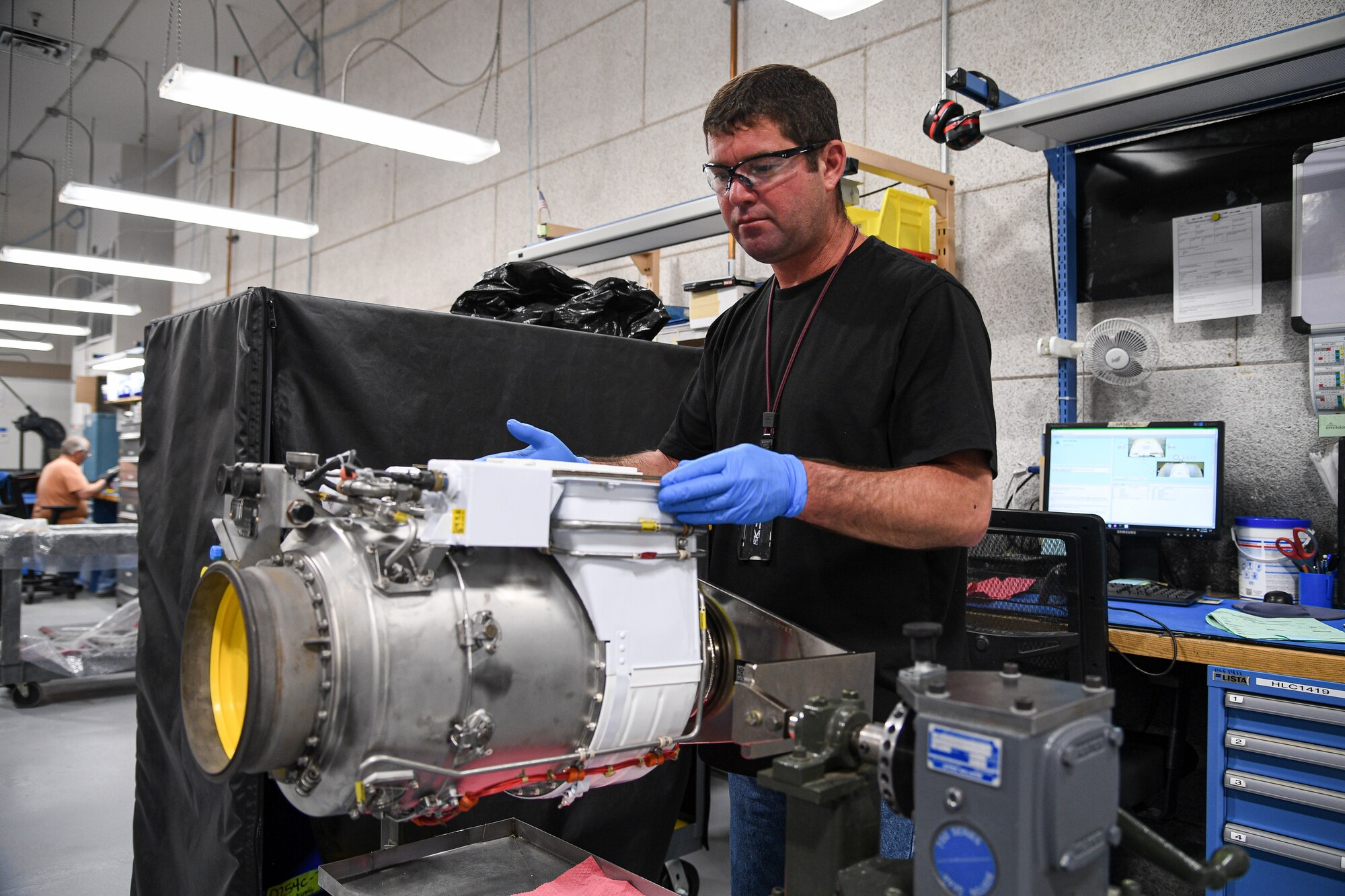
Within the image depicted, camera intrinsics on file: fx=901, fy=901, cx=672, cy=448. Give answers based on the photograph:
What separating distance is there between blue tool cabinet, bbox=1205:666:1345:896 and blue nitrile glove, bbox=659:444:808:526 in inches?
50.6

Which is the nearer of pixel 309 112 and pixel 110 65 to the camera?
pixel 309 112

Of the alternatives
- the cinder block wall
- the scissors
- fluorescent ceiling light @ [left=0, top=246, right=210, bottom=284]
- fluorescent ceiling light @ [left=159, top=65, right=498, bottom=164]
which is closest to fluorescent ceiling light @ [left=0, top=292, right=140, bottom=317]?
fluorescent ceiling light @ [left=0, top=246, right=210, bottom=284]

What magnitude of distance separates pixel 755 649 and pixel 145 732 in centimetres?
130

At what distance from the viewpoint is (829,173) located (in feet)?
4.24

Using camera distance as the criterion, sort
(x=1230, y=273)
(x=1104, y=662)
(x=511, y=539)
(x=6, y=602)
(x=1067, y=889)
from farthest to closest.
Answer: (x=6, y=602) → (x=1230, y=273) → (x=1104, y=662) → (x=511, y=539) → (x=1067, y=889)

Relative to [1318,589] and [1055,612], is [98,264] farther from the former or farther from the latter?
[1318,589]

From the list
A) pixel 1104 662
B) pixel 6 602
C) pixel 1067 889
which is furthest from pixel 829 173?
pixel 6 602

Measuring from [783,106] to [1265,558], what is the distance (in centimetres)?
173

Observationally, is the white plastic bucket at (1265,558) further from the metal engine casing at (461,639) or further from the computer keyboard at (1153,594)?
the metal engine casing at (461,639)

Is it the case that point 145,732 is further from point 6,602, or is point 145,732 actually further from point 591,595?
point 6,602

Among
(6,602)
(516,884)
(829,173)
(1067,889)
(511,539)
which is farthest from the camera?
(6,602)

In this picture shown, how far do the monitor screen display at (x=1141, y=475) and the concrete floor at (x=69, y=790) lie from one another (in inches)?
111

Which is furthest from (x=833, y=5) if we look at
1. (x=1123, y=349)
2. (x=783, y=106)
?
(x=783, y=106)

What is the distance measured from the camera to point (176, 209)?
4.93 metres
